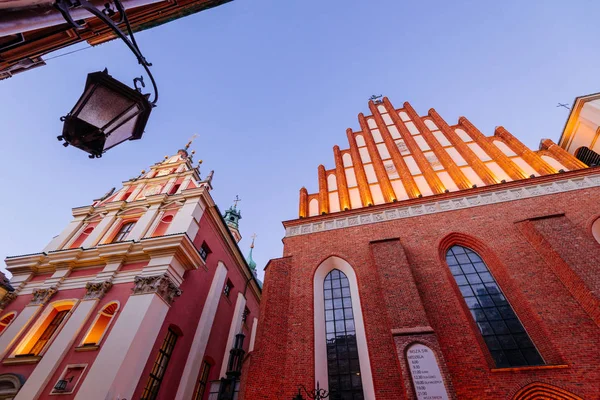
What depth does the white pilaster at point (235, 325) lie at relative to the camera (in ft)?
48.6

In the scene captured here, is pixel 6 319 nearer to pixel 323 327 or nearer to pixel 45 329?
pixel 45 329

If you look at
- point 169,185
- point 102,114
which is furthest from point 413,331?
point 169,185

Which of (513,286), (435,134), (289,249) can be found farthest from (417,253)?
(435,134)

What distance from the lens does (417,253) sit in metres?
10.5

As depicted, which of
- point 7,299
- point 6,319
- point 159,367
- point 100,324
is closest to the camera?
point 159,367

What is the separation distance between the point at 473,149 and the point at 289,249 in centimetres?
1053

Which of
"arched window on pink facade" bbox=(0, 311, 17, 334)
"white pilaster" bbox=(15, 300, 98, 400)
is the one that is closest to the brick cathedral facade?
"white pilaster" bbox=(15, 300, 98, 400)

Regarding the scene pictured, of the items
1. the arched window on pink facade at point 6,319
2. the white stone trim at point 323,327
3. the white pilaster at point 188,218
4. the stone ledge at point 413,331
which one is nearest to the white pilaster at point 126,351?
the white pilaster at point 188,218

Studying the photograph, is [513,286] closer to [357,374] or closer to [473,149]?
[357,374]

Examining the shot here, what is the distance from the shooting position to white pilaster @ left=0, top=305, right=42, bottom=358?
34.9ft

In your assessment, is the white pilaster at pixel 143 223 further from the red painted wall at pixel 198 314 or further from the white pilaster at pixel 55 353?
the white pilaster at pixel 55 353

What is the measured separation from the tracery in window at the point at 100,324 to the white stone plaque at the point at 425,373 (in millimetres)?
9686

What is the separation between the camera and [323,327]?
969cm

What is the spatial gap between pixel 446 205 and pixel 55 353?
14915 mm
